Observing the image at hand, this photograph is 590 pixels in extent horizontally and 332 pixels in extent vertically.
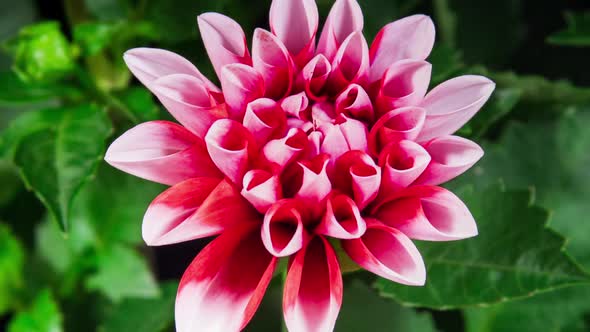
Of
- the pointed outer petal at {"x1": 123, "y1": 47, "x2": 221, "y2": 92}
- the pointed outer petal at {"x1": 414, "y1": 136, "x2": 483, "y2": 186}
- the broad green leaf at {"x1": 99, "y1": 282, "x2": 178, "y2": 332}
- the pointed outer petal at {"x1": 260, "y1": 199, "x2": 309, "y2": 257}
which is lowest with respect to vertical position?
the broad green leaf at {"x1": 99, "y1": 282, "x2": 178, "y2": 332}

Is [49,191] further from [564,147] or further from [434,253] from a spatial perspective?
[564,147]

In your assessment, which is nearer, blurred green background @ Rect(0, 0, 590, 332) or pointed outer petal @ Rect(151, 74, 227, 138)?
pointed outer petal @ Rect(151, 74, 227, 138)

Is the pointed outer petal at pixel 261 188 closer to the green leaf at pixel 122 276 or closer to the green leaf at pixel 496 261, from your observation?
the green leaf at pixel 496 261

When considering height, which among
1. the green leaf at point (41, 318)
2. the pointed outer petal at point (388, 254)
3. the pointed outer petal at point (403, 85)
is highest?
the pointed outer petal at point (403, 85)

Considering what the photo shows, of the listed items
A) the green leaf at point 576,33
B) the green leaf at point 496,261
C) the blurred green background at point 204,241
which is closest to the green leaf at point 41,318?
the blurred green background at point 204,241

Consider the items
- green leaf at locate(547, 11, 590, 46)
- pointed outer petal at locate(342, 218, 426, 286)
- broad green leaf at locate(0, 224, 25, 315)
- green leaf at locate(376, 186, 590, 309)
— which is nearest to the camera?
pointed outer petal at locate(342, 218, 426, 286)

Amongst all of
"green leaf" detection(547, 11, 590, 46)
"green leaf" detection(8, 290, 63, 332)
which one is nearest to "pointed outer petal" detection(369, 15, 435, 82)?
"green leaf" detection(547, 11, 590, 46)

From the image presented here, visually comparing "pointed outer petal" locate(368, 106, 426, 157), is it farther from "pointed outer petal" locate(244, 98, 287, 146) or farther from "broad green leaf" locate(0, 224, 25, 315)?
"broad green leaf" locate(0, 224, 25, 315)
